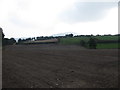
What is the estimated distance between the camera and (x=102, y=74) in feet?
54.1

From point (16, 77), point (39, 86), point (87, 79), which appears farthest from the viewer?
point (87, 79)

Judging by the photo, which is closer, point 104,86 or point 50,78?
point 104,86

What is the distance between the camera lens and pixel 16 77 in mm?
13883

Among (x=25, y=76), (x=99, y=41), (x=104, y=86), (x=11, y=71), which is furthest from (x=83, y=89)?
(x=99, y=41)

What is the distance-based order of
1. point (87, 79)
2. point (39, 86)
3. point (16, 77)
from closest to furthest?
point (39, 86) < point (16, 77) < point (87, 79)

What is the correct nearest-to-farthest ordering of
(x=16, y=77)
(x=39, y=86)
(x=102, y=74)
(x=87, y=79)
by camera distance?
(x=39, y=86) < (x=16, y=77) < (x=87, y=79) < (x=102, y=74)

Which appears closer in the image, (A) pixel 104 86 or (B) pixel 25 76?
(A) pixel 104 86

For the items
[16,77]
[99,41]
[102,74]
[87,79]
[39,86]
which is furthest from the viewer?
[99,41]

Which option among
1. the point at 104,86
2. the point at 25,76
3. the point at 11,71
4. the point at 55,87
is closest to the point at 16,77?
the point at 25,76

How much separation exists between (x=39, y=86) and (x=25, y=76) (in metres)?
2.17

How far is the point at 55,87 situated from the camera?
41.3 ft

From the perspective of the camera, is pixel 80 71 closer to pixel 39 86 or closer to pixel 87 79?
pixel 87 79

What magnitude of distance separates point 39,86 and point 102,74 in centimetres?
578

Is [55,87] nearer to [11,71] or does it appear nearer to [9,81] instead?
[9,81]
